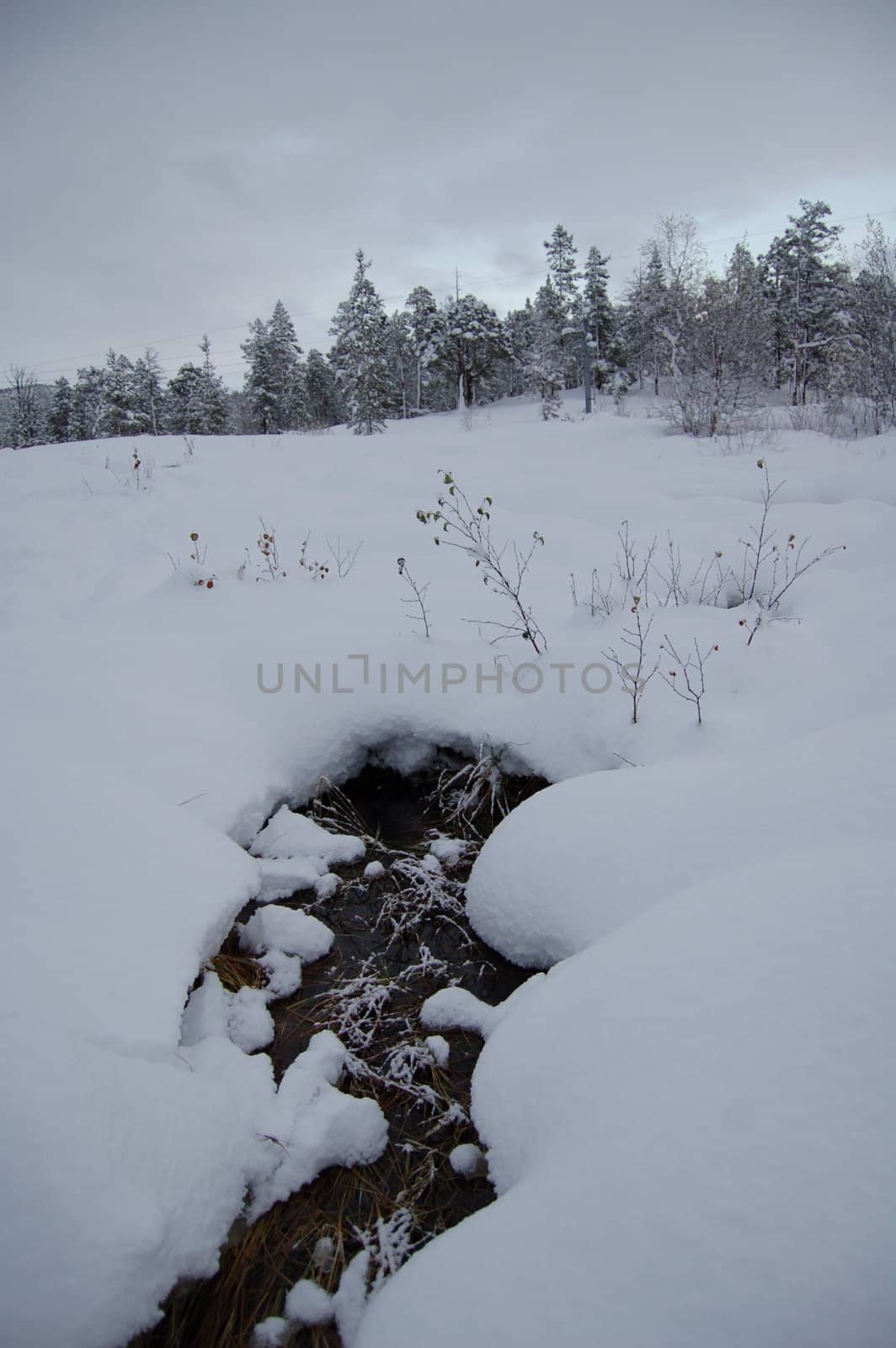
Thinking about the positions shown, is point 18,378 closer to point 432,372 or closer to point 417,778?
point 432,372

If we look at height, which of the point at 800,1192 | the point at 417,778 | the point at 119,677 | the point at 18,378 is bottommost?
the point at 417,778

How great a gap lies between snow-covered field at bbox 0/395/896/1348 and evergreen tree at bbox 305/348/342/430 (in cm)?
4300

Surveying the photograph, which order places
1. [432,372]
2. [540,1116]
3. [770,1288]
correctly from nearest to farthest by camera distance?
[770,1288]
[540,1116]
[432,372]

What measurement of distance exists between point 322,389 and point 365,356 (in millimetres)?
19463

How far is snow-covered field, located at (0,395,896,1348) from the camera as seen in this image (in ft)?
3.40

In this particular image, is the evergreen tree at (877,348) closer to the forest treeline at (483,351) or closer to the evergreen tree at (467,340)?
the forest treeline at (483,351)

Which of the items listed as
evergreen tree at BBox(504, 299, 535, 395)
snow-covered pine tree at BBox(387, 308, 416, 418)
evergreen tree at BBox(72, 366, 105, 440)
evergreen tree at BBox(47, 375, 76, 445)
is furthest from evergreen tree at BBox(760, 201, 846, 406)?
evergreen tree at BBox(47, 375, 76, 445)

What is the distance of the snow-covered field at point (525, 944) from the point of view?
3.40 ft

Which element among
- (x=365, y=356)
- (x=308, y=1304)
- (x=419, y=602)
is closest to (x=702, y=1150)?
(x=308, y=1304)

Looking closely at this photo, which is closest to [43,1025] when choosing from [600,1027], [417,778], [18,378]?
[600,1027]

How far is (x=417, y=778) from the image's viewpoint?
3637mm

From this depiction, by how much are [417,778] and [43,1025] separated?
7.67 ft

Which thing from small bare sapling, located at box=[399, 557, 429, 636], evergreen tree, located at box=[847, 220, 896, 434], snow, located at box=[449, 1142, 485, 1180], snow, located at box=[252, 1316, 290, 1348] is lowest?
snow, located at box=[252, 1316, 290, 1348]

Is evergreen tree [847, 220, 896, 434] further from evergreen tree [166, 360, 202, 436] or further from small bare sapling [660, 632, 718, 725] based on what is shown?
evergreen tree [166, 360, 202, 436]
